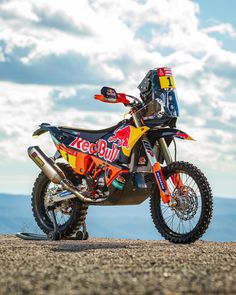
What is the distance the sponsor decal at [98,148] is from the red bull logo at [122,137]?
10 centimetres

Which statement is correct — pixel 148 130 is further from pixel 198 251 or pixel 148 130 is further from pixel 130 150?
pixel 198 251

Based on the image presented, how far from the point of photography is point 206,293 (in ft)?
15.7

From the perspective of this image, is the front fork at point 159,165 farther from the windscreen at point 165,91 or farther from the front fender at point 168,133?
the windscreen at point 165,91

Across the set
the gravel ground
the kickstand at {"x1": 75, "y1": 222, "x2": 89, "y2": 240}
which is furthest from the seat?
the gravel ground

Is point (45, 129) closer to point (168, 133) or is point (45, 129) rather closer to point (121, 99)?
point (121, 99)

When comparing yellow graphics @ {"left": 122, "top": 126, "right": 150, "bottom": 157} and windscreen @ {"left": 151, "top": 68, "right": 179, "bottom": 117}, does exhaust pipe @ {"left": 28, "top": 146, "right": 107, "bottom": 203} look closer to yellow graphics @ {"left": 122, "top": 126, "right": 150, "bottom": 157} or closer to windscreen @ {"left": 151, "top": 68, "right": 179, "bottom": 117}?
yellow graphics @ {"left": 122, "top": 126, "right": 150, "bottom": 157}

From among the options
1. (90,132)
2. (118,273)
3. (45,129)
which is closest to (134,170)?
(90,132)

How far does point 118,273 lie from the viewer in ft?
18.6

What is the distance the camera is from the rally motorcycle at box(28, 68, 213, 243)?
376 inches

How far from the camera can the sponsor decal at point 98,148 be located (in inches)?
416

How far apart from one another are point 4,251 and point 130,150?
278 cm

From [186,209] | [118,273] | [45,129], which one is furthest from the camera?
[45,129]

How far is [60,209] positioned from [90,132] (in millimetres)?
1457

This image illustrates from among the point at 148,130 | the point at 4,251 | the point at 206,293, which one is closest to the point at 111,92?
the point at 148,130
